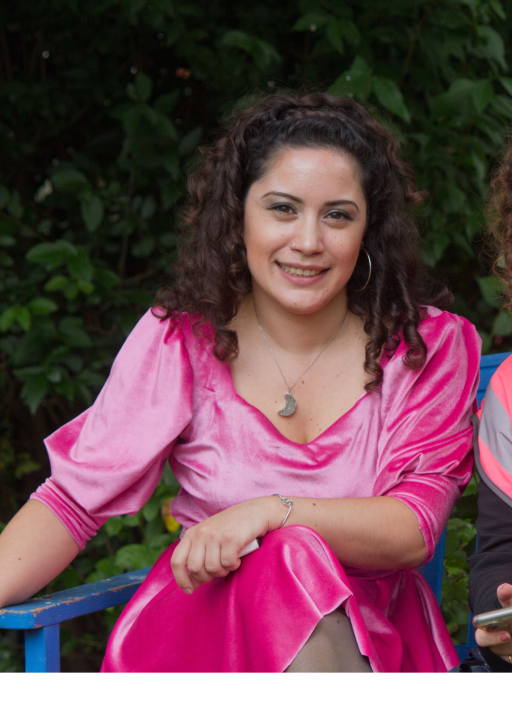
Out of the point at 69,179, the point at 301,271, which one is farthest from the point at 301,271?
the point at 69,179

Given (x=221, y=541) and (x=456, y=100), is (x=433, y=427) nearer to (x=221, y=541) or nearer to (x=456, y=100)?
(x=221, y=541)

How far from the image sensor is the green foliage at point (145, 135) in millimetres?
2314

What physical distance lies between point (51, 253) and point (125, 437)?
84 centimetres

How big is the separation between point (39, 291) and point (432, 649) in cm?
172

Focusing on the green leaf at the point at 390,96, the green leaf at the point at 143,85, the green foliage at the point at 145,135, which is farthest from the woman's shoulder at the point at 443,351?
the green leaf at the point at 143,85

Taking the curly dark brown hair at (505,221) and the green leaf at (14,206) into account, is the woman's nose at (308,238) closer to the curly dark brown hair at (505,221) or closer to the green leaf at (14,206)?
the curly dark brown hair at (505,221)

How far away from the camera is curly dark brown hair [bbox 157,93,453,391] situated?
169 centimetres

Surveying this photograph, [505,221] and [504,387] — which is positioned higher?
[505,221]

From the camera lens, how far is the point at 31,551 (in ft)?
5.14

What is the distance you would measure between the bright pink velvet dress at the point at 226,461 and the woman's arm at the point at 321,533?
44mm

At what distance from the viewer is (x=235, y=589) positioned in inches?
53.2

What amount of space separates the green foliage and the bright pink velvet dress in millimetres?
477

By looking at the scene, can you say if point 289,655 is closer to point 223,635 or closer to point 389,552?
point 223,635

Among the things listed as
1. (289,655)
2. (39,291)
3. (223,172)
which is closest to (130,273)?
(39,291)
